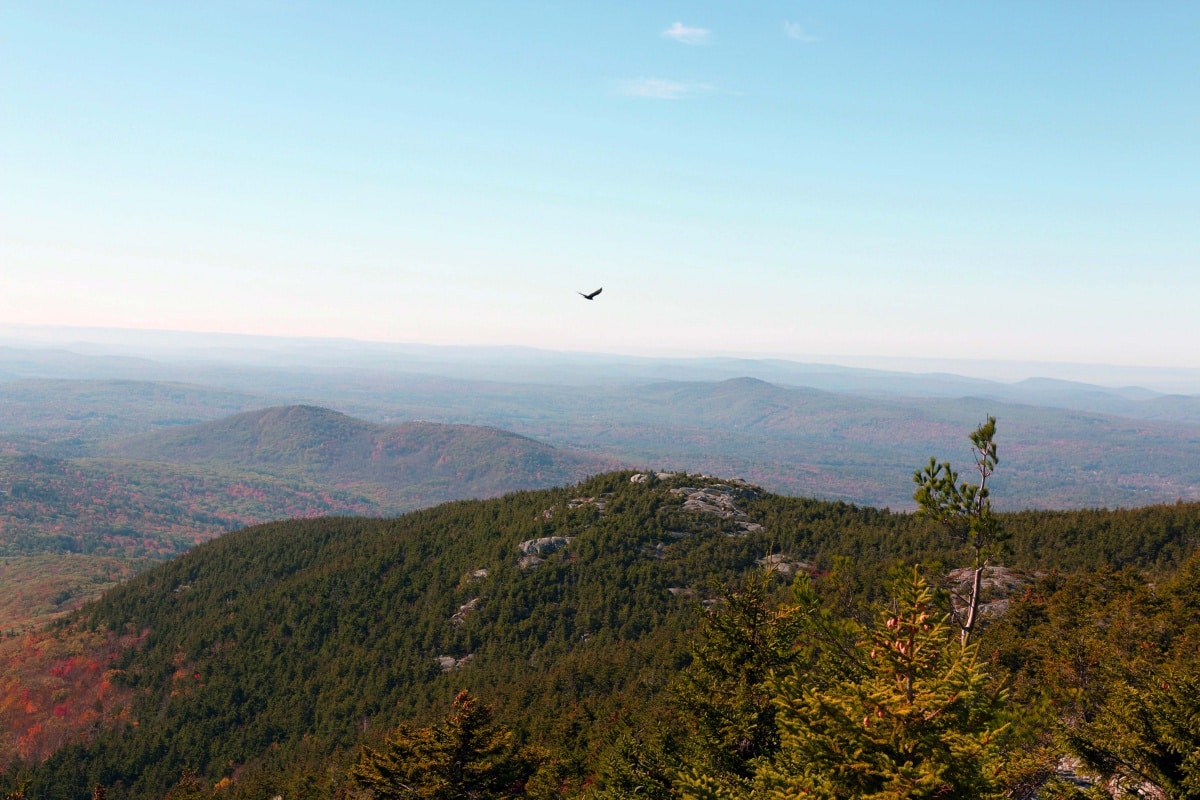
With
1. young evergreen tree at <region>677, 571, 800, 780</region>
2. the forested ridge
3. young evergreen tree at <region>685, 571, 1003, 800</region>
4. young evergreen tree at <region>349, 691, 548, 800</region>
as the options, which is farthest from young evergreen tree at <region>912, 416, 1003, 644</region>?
the forested ridge

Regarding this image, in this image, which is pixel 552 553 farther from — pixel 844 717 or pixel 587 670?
pixel 844 717

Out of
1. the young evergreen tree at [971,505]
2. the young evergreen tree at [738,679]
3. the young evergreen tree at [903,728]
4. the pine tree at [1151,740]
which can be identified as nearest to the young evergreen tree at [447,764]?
the young evergreen tree at [738,679]

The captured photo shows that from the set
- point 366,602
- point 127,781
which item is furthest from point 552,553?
point 127,781

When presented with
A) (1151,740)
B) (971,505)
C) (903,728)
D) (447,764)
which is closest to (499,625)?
(447,764)

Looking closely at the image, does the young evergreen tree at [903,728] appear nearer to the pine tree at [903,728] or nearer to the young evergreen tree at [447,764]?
the pine tree at [903,728]

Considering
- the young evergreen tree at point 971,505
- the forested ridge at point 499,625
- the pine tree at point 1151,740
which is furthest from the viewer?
the forested ridge at point 499,625
